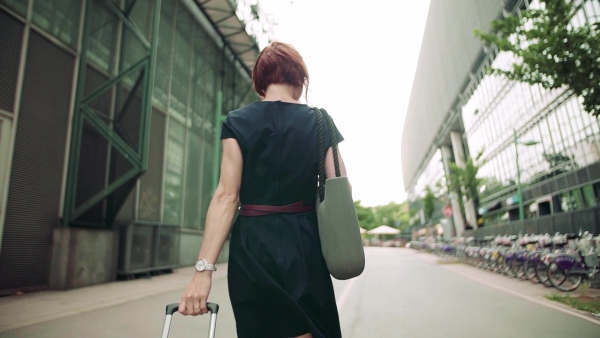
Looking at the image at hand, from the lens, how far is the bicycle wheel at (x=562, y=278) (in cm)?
882

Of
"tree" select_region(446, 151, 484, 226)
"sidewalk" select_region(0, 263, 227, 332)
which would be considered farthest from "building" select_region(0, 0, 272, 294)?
"tree" select_region(446, 151, 484, 226)

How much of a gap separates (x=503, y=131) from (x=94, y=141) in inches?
1241

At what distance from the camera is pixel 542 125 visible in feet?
87.0

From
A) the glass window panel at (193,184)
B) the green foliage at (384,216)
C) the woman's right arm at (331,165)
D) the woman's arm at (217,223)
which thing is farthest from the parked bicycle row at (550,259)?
the green foliage at (384,216)

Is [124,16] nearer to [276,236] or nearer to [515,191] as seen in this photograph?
[276,236]

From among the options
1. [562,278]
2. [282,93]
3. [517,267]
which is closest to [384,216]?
[517,267]

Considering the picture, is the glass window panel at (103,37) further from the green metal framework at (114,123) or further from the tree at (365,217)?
the tree at (365,217)

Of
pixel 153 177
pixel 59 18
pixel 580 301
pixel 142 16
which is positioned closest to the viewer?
pixel 580 301

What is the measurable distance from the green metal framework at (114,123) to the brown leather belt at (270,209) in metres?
10.0

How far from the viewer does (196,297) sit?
1.41 meters

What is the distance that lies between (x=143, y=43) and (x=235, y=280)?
42.8ft

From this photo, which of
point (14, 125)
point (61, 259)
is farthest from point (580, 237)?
point (14, 125)

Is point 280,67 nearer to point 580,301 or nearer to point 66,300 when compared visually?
point 66,300

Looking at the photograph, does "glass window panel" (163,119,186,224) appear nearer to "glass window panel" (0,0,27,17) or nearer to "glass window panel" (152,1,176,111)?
"glass window panel" (152,1,176,111)
